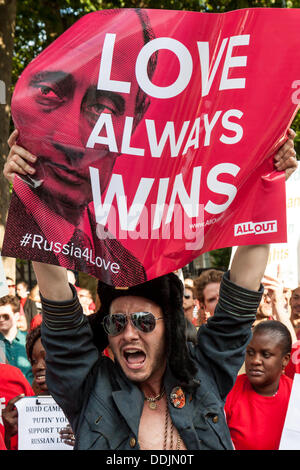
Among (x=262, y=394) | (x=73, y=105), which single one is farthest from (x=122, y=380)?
(x=262, y=394)

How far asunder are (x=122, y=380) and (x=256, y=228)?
0.80 metres

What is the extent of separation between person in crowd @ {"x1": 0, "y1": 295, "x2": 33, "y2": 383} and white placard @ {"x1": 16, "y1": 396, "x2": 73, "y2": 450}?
2117mm

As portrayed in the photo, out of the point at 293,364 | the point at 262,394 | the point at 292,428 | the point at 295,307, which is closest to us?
the point at 292,428

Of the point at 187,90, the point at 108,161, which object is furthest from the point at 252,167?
the point at 108,161

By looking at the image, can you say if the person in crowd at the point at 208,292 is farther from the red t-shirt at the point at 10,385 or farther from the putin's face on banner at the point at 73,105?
the putin's face on banner at the point at 73,105

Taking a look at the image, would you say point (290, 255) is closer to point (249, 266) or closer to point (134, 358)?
point (249, 266)

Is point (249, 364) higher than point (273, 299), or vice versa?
point (273, 299)

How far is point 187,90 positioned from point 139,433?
4.50ft

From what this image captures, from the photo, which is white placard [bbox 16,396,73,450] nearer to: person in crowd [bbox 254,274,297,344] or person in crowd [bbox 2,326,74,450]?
person in crowd [bbox 2,326,74,450]

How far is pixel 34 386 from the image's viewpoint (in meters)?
4.28

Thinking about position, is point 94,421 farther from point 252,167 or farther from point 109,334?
point 252,167

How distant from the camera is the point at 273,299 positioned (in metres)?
5.27

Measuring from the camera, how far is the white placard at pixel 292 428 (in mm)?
3455
